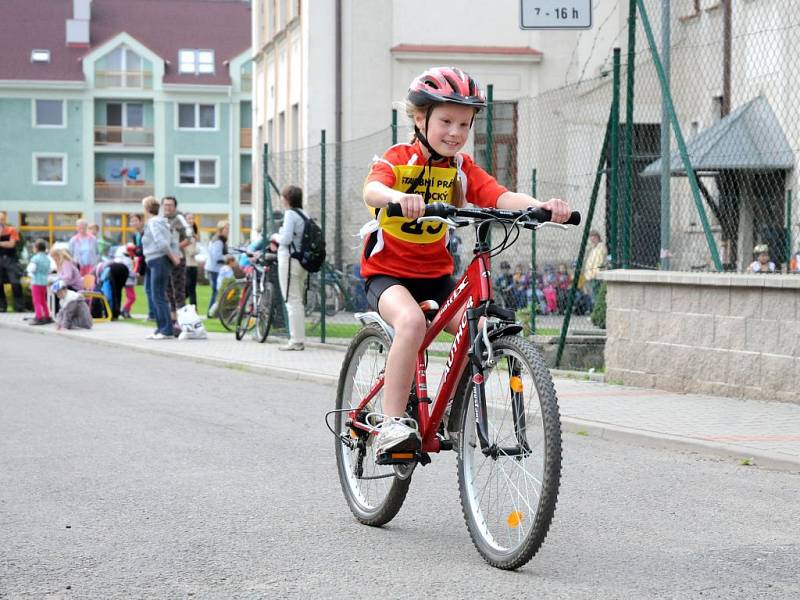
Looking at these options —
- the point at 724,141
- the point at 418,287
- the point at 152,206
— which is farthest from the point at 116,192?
the point at 418,287

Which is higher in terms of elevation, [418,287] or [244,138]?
[244,138]

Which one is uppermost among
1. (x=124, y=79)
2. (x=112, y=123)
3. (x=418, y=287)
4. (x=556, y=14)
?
(x=124, y=79)

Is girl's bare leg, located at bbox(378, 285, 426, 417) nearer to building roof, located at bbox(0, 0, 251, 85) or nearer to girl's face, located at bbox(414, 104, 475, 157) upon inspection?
girl's face, located at bbox(414, 104, 475, 157)

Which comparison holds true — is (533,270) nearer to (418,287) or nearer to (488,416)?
(418,287)

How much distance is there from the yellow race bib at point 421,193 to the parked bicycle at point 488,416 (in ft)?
0.96

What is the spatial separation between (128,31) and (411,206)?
75.6 metres

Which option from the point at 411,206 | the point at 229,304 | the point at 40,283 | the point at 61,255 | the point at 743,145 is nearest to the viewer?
the point at 411,206

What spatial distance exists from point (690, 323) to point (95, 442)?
4836 mm

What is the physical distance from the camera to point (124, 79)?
246 ft

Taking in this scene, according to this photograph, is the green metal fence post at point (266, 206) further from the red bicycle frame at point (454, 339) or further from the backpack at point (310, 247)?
the red bicycle frame at point (454, 339)

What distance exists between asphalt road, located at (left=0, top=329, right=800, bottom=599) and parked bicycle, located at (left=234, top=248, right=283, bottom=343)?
786 centimetres

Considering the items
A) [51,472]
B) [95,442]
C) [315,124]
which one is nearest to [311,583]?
[51,472]

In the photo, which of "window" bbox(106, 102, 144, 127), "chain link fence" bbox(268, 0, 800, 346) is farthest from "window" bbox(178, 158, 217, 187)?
"chain link fence" bbox(268, 0, 800, 346)

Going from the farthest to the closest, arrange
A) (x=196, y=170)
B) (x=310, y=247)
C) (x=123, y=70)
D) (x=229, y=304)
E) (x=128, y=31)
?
1. (x=128, y=31)
2. (x=196, y=170)
3. (x=123, y=70)
4. (x=229, y=304)
5. (x=310, y=247)
